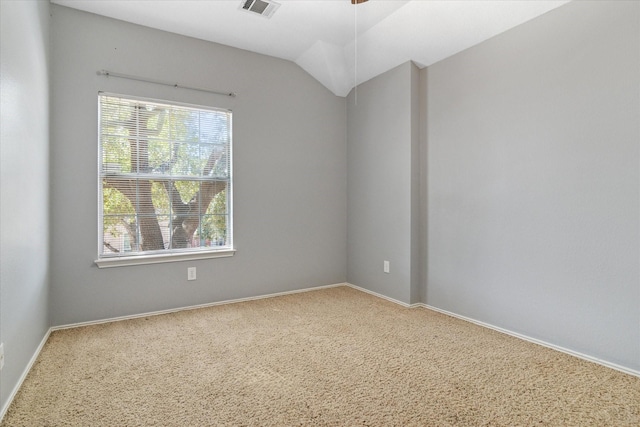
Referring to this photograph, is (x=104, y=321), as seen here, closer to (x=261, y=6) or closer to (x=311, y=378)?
(x=311, y=378)

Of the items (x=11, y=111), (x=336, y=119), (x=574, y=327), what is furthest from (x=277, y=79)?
(x=574, y=327)

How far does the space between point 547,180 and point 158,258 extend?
318cm

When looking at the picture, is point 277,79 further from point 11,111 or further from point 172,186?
point 11,111

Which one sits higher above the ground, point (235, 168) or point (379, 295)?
point (235, 168)

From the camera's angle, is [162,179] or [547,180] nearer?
[547,180]

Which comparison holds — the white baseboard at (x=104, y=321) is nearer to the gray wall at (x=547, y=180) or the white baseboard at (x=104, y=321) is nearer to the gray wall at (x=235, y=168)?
the gray wall at (x=235, y=168)

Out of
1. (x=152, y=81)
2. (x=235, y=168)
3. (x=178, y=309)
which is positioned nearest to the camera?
(x=152, y=81)

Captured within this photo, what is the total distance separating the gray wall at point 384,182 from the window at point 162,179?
1.45 m

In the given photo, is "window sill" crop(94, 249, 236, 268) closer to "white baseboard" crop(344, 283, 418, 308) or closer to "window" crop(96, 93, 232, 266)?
"window" crop(96, 93, 232, 266)

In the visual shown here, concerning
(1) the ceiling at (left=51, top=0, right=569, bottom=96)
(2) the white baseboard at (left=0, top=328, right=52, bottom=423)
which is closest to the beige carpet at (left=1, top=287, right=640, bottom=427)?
(2) the white baseboard at (left=0, top=328, right=52, bottom=423)

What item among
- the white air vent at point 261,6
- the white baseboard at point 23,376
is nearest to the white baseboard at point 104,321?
the white baseboard at point 23,376

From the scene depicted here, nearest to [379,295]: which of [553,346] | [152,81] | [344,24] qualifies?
[553,346]

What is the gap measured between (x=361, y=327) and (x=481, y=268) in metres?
1.10

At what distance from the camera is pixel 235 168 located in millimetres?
3510
